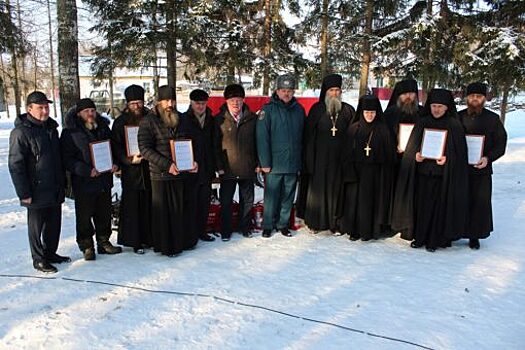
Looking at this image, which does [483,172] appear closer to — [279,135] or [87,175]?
[279,135]

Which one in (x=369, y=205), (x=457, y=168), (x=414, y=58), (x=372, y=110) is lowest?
(x=369, y=205)

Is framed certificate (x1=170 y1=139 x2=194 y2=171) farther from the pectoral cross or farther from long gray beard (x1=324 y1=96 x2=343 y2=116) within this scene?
the pectoral cross

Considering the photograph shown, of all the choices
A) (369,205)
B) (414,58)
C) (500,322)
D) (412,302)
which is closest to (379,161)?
(369,205)

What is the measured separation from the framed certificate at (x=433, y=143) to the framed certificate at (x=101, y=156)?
363 cm

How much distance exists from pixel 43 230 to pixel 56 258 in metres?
0.41

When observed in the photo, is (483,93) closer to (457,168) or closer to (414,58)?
(457,168)

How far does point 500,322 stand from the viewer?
3949mm

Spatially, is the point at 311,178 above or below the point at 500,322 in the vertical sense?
above

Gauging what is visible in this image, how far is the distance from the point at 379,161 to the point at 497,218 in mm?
2618

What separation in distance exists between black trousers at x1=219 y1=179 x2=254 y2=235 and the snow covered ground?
23cm

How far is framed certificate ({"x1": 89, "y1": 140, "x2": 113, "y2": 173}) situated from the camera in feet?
16.5

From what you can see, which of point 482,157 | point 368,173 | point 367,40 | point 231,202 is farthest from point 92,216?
point 367,40

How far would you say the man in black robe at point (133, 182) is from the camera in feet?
17.5

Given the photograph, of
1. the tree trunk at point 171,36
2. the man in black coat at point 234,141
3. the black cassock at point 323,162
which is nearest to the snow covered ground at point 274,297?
the black cassock at point 323,162
